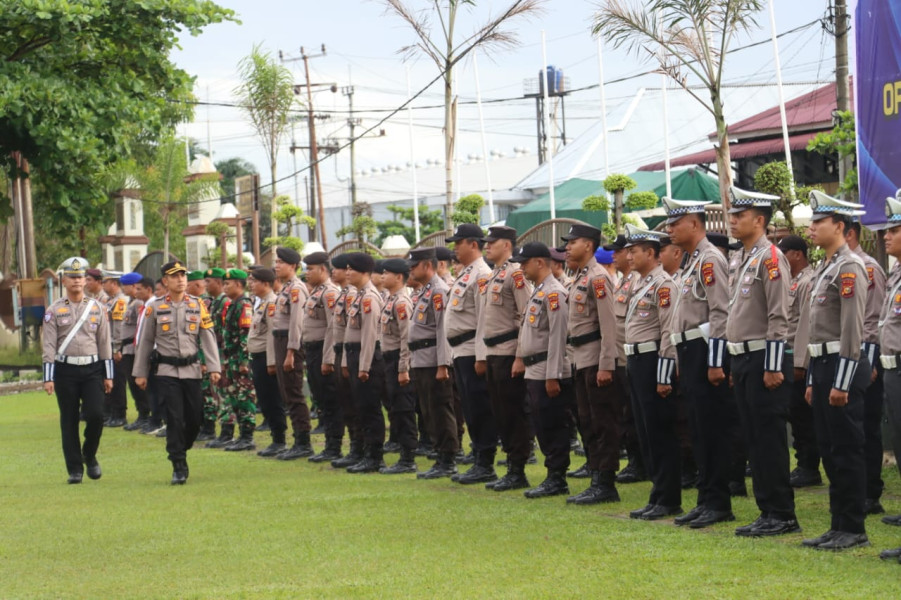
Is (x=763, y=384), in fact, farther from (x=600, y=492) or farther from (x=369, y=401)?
(x=369, y=401)

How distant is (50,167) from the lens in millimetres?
15781

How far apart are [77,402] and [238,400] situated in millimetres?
2875

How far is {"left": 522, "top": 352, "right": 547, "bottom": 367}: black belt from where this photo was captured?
9.98m

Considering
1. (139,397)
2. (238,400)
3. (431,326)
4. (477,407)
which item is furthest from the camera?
(139,397)

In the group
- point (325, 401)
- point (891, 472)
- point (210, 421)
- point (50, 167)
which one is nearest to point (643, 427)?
point (891, 472)

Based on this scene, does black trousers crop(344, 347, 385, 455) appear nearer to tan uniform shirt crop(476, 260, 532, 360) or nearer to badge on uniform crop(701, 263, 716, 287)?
tan uniform shirt crop(476, 260, 532, 360)

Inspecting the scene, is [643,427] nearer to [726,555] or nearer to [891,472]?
[726,555]

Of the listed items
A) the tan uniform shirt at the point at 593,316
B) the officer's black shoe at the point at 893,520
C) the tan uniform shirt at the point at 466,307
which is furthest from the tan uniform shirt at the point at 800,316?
the tan uniform shirt at the point at 466,307

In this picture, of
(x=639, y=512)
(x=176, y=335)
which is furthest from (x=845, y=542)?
(x=176, y=335)

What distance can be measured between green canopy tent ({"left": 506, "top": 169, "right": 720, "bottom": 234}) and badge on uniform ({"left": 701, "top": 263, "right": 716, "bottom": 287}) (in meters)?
16.7

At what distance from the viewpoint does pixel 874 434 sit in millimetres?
8922

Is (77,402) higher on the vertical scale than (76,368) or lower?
lower

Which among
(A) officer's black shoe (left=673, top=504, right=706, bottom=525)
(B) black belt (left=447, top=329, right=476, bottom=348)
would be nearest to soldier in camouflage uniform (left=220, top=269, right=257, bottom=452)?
(B) black belt (left=447, top=329, right=476, bottom=348)

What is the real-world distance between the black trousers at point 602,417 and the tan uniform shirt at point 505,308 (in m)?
0.97
